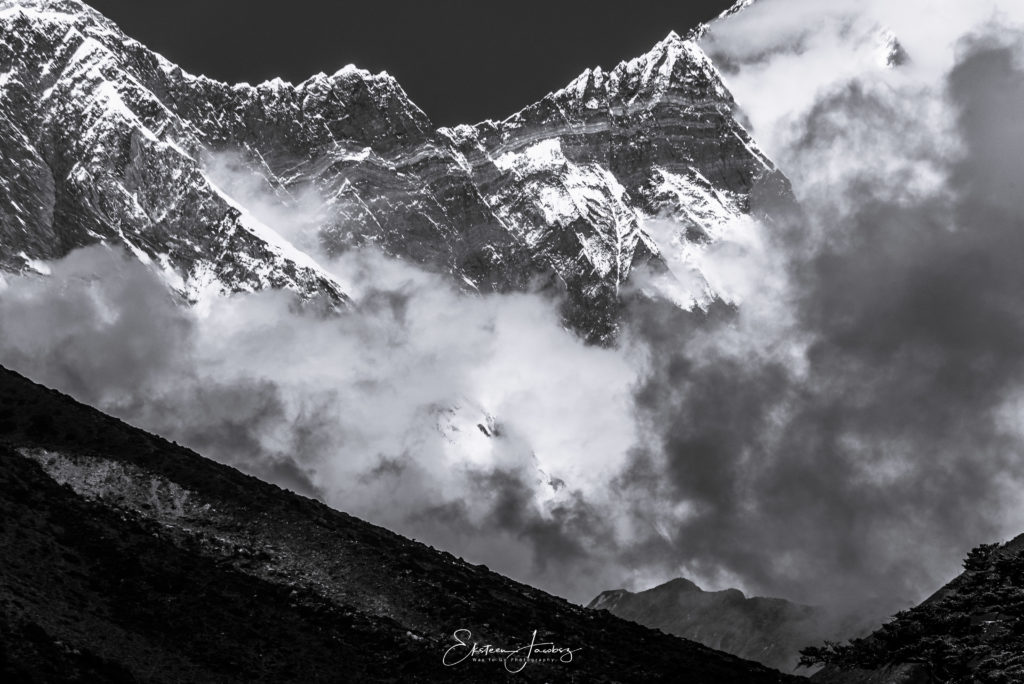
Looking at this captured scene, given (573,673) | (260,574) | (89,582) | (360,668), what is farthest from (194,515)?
(573,673)

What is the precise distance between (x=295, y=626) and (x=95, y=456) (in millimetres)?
34189

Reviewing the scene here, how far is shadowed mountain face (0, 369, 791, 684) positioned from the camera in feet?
355

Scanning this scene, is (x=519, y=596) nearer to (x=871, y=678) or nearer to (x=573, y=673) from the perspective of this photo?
(x=573, y=673)

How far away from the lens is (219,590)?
12381cm

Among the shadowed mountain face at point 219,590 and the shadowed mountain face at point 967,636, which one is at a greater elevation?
the shadowed mountain face at point 219,590

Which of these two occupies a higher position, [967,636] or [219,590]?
[219,590]

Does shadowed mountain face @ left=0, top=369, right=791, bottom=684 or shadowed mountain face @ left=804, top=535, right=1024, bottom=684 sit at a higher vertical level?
shadowed mountain face @ left=0, top=369, right=791, bottom=684

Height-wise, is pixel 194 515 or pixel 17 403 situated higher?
pixel 17 403

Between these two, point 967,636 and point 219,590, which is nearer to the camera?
point 967,636

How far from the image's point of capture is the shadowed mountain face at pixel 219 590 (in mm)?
108188

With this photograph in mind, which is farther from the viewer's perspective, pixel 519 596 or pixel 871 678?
pixel 519 596

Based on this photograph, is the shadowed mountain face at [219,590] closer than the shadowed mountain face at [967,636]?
No

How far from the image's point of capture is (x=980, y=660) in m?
78.6

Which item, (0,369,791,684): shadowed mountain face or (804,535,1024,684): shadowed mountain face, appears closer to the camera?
(804,535,1024,684): shadowed mountain face
